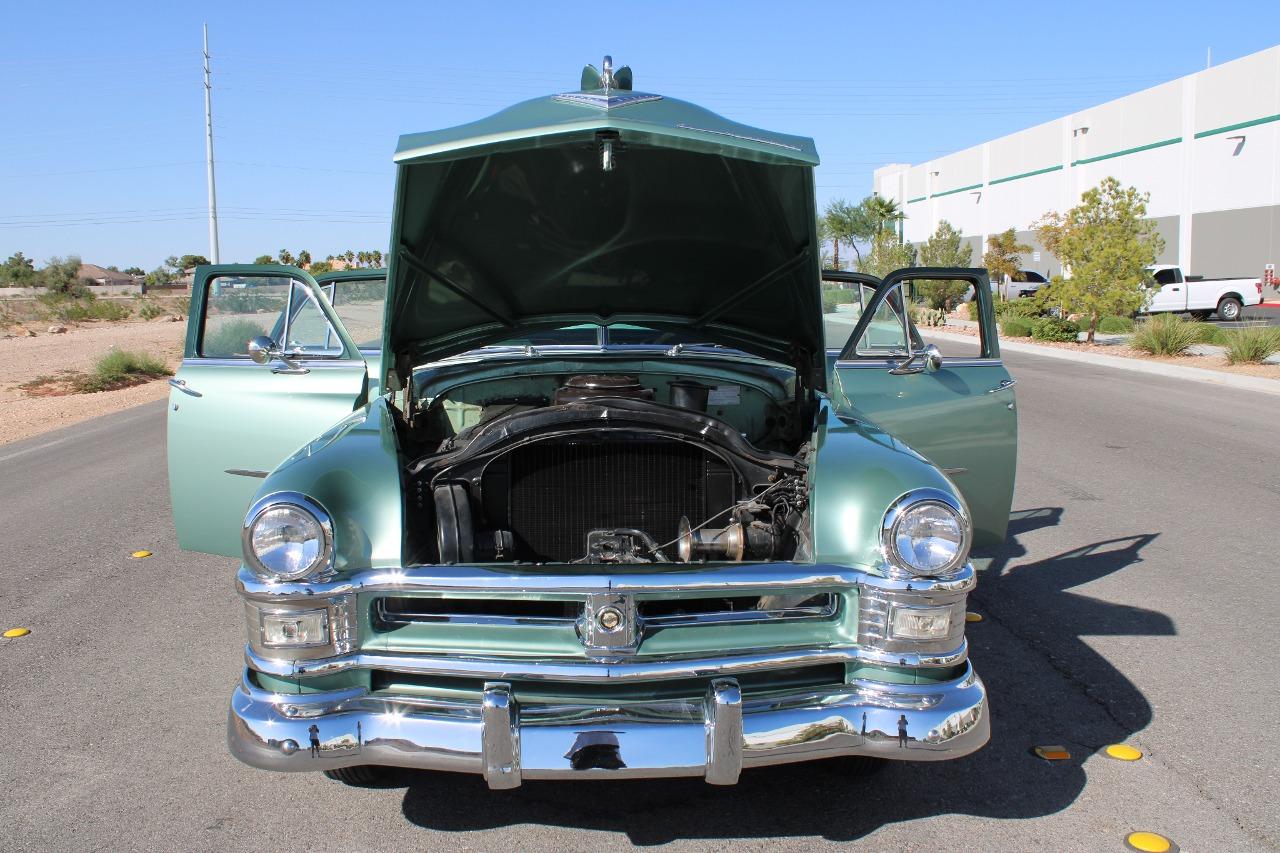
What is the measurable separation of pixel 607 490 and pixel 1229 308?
Result: 3352 cm

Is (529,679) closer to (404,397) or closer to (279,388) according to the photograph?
(404,397)

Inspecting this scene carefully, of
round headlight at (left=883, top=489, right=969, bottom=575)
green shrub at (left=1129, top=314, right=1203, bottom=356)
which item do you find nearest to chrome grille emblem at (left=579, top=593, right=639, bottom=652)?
round headlight at (left=883, top=489, right=969, bottom=575)

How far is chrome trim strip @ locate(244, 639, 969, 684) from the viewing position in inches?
117

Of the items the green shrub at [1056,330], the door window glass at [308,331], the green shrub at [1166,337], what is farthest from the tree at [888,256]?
the door window glass at [308,331]

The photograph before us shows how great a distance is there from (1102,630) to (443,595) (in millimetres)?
3356

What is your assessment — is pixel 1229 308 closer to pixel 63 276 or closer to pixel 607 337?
pixel 607 337

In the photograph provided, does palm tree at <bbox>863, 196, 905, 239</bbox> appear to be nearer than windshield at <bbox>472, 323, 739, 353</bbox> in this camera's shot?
No

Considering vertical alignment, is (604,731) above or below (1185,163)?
below

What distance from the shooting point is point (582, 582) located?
299cm

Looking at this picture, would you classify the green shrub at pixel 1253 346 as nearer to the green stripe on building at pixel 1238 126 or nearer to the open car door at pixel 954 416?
the open car door at pixel 954 416

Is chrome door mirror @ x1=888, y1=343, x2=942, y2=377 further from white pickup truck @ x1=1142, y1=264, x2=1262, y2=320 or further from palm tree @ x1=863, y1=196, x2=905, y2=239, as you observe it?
palm tree @ x1=863, y1=196, x2=905, y2=239

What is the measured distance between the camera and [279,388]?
4.93 meters

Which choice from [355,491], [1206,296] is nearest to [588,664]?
[355,491]

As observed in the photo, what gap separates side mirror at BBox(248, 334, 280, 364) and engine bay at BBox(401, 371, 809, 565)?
1.25 metres
